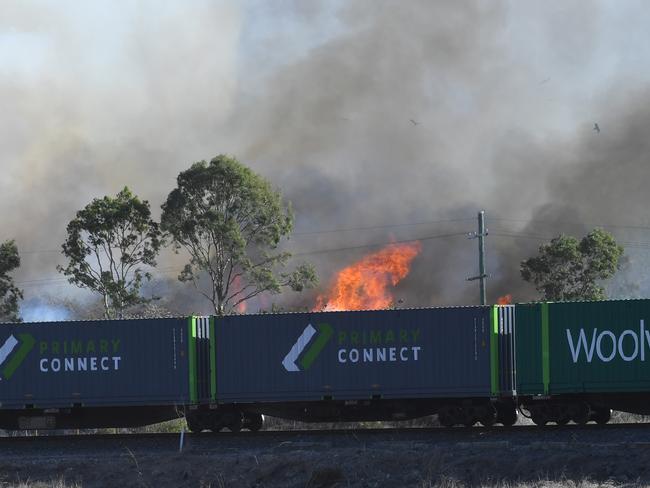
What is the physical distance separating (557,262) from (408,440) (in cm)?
3766

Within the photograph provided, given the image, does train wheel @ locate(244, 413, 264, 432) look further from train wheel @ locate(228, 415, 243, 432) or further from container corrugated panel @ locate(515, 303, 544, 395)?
container corrugated panel @ locate(515, 303, 544, 395)

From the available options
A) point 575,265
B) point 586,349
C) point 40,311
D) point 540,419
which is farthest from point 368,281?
point 40,311

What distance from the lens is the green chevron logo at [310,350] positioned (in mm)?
26922

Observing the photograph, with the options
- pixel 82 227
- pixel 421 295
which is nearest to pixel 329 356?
pixel 82 227

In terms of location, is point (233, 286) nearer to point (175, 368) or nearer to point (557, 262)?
point (557, 262)

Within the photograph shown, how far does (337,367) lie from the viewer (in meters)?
26.8

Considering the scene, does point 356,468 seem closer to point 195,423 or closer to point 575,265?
point 195,423

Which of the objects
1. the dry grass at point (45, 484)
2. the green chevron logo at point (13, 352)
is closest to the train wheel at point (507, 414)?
the dry grass at point (45, 484)

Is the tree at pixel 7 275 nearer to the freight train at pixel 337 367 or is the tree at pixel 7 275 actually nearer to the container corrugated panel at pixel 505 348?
the freight train at pixel 337 367

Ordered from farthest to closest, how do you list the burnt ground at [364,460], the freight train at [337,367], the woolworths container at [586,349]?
1. the freight train at [337,367]
2. the woolworths container at [586,349]
3. the burnt ground at [364,460]

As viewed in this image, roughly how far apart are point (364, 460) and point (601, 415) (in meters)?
7.89

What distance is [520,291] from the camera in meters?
88.2

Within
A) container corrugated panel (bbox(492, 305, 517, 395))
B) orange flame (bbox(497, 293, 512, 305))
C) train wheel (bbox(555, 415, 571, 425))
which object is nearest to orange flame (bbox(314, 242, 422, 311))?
orange flame (bbox(497, 293, 512, 305))

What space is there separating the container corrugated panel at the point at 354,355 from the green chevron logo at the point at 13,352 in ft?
18.3
